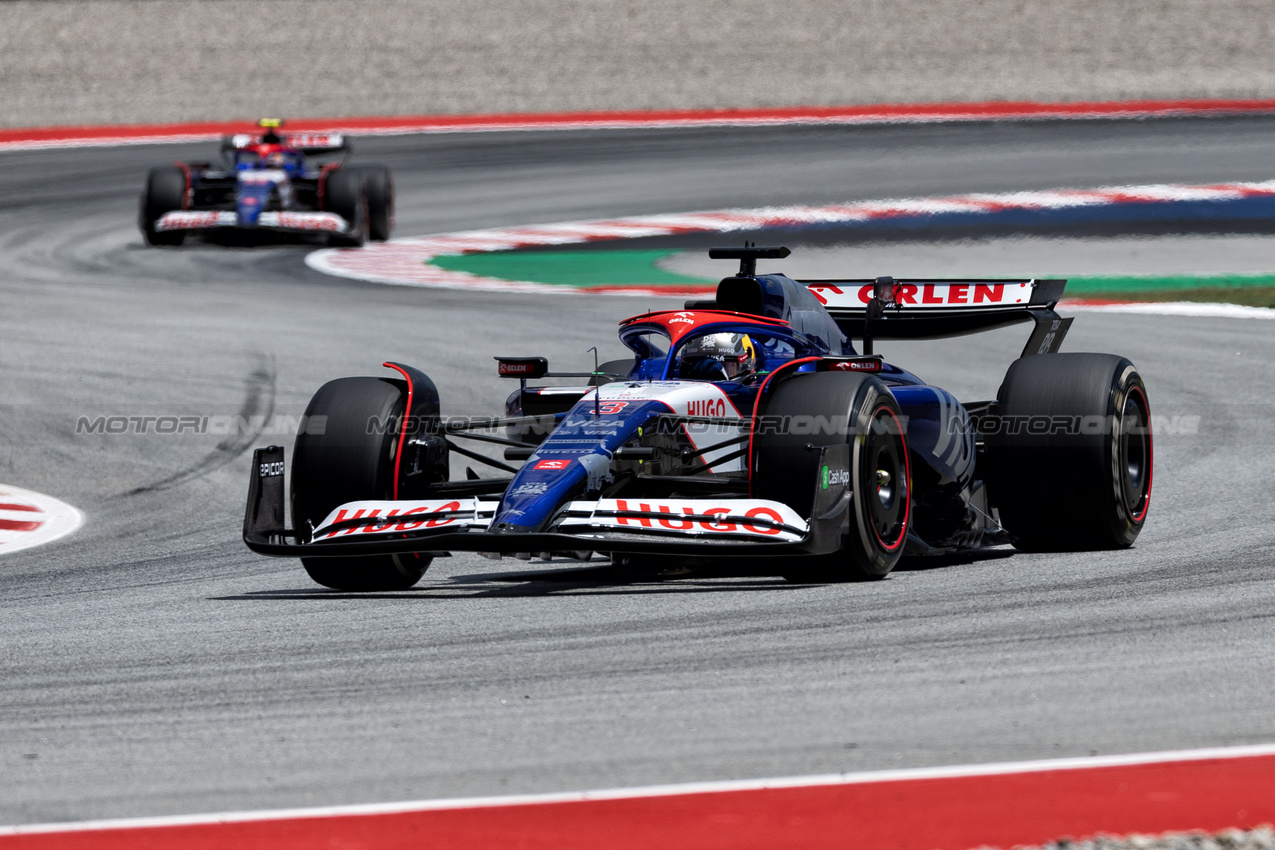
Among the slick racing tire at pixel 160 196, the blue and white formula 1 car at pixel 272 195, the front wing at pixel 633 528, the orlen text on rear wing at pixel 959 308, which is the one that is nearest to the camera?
the front wing at pixel 633 528

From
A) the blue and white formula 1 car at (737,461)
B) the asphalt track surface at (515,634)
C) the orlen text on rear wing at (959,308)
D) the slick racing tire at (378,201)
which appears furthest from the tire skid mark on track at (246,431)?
the slick racing tire at (378,201)

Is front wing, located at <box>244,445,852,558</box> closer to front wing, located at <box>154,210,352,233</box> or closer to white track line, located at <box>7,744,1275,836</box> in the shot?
white track line, located at <box>7,744,1275,836</box>

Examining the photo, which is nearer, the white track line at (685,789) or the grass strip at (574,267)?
the white track line at (685,789)

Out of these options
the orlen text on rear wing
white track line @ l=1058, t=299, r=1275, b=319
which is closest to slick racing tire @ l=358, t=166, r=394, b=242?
white track line @ l=1058, t=299, r=1275, b=319

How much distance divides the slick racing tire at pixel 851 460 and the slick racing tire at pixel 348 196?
1486 centimetres

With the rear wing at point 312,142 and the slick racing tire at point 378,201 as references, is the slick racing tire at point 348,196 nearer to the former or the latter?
the slick racing tire at point 378,201

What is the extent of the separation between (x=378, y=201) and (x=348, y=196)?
1.96ft

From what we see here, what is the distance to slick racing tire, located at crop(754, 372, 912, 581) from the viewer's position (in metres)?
7.26

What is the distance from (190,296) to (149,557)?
9.23m

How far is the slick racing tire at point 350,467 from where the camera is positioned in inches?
308

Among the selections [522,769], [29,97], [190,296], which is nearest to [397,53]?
[29,97]

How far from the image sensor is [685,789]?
4.38m

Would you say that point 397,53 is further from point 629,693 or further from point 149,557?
point 629,693

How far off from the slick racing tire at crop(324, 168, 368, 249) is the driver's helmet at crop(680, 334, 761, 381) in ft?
46.4
